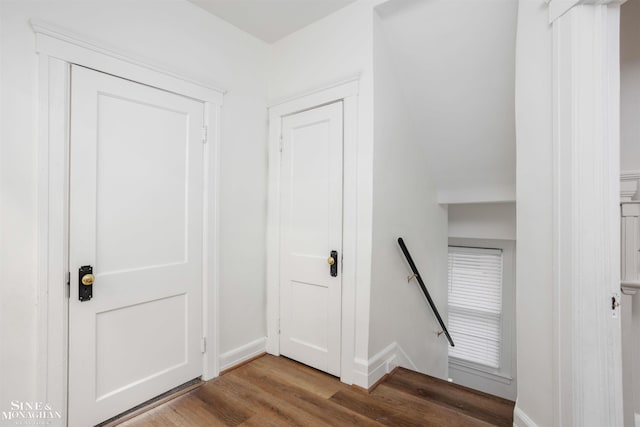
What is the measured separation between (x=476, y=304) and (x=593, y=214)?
3.00 meters

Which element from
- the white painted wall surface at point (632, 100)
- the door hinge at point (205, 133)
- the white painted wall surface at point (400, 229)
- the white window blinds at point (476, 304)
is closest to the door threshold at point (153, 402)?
the white painted wall surface at point (400, 229)

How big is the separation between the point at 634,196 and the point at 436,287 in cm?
192

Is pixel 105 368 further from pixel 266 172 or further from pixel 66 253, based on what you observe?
pixel 266 172

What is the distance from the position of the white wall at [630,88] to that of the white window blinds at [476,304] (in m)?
2.15

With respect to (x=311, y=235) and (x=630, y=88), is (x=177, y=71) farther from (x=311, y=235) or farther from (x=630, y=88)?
(x=630, y=88)

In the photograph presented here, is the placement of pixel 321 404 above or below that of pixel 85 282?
below

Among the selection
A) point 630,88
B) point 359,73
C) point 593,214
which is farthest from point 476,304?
point 359,73

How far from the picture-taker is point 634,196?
1.71 meters

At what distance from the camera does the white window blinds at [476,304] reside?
379 centimetres

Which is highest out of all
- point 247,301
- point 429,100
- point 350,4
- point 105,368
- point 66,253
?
point 350,4

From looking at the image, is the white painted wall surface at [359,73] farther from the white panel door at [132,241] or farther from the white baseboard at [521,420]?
the white panel door at [132,241]

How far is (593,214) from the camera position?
1.27 metres

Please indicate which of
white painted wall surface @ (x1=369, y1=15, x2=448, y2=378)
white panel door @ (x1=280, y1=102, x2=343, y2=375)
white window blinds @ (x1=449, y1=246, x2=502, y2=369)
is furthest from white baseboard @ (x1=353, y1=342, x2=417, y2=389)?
white window blinds @ (x1=449, y1=246, x2=502, y2=369)

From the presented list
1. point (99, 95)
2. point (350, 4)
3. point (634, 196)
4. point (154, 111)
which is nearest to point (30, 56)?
point (99, 95)
